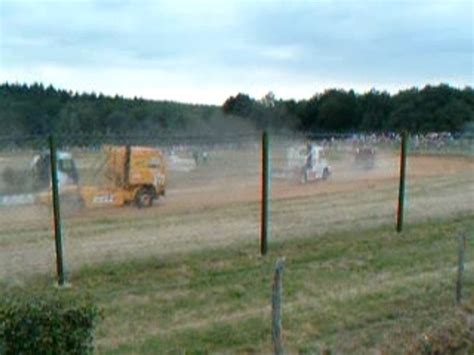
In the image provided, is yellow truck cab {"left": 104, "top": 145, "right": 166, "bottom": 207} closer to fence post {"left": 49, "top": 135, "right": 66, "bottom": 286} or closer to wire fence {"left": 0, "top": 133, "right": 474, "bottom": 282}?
wire fence {"left": 0, "top": 133, "right": 474, "bottom": 282}

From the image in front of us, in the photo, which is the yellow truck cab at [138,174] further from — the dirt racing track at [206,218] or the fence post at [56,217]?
the fence post at [56,217]

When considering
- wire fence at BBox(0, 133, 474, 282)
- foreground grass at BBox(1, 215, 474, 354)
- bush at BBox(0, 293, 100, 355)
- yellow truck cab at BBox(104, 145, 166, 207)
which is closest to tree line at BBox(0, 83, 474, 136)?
yellow truck cab at BBox(104, 145, 166, 207)

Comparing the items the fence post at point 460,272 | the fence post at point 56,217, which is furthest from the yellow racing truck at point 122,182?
the fence post at point 460,272

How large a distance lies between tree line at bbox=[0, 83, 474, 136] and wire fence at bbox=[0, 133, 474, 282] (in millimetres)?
11084

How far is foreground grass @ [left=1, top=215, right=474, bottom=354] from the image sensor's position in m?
6.32

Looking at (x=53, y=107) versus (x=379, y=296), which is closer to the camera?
(x=379, y=296)

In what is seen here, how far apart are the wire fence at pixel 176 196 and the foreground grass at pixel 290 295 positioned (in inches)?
34.4

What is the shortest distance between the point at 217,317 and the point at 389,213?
9.09 metres

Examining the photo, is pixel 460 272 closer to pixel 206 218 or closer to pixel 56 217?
pixel 56 217

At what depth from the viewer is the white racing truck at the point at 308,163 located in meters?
24.1

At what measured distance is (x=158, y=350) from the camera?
19.6ft

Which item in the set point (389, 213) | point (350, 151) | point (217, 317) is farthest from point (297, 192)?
point (217, 317)

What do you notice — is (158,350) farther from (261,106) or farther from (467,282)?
(261,106)

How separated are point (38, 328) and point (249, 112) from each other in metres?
64.9
